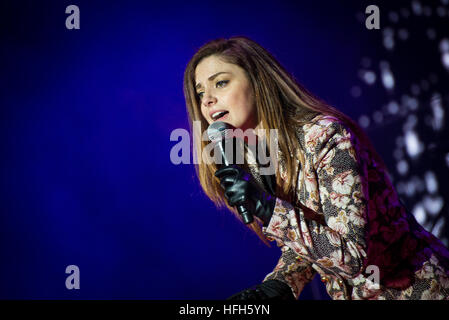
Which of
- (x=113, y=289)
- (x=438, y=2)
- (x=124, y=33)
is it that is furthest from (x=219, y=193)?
(x=438, y=2)

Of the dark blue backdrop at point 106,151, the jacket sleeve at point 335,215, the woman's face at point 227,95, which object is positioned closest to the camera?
the jacket sleeve at point 335,215

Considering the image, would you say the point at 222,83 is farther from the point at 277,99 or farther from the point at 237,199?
the point at 237,199

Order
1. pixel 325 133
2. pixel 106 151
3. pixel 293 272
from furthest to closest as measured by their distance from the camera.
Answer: pixel 106 151 < pixel 293 272 < pixel 325 133

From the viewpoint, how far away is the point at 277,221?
1.05m

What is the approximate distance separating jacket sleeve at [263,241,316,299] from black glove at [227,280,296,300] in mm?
57

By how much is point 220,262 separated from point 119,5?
1667mm

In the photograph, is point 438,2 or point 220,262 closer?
point 220,262

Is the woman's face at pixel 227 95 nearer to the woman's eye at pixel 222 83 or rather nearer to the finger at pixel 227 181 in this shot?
the woman's eye at pixel 222 83

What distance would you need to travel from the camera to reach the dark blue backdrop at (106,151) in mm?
1954

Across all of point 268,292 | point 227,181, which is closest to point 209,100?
point 227,181

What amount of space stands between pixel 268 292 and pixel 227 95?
80 centimetres

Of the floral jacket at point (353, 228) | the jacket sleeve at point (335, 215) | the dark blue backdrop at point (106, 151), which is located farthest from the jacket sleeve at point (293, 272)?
the dark blue backdrop at point (106, 151)

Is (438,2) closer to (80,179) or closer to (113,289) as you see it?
(80,179)

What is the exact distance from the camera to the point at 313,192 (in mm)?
1171
